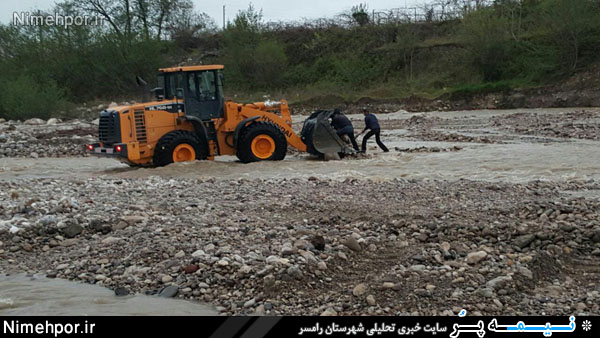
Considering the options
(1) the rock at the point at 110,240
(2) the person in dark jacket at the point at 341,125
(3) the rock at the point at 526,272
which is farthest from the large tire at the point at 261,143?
(3) the rock at the point at 526,272

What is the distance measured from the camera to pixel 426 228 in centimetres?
742

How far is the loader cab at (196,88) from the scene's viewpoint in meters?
15.2

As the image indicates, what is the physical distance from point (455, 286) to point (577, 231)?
7.21 ft

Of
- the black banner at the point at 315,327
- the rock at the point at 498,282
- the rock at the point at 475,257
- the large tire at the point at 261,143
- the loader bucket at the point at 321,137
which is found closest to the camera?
the black banner at the point at 315,327

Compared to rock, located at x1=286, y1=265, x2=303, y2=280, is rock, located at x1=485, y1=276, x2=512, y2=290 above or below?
below

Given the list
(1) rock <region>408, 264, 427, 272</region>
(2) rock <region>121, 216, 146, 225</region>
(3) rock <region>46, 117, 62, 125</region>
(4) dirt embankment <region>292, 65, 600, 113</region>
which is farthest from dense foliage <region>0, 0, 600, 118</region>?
(1) rock <region>408, 264, 427, 272</region>

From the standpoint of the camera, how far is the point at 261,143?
1602 centimetres

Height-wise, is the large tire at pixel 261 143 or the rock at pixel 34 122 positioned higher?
the rock at pixel 34 122

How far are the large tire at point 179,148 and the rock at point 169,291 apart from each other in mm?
9301

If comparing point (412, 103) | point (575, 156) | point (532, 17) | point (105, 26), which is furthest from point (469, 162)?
point (105, 26)

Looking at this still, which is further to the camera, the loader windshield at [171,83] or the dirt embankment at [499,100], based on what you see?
the dirt embankment at [499,100]

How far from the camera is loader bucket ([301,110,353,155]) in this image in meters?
16.5

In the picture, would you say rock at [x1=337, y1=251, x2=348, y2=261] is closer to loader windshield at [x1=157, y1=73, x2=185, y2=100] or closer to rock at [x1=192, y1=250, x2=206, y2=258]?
rock at [x1=192, y1=250, x2=206, y2=258]

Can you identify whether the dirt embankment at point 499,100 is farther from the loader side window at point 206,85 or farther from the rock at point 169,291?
the rock at point 169,291
